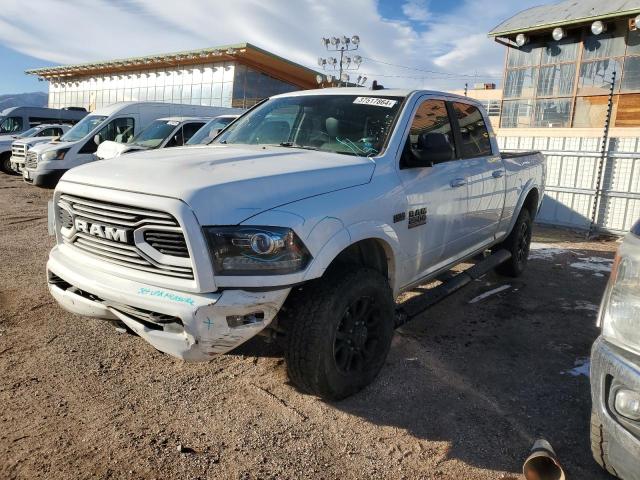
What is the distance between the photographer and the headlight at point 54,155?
→ 11.7 m

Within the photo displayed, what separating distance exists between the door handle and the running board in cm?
86

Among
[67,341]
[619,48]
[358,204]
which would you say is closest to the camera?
[358,204]

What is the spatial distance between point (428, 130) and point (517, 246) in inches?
102

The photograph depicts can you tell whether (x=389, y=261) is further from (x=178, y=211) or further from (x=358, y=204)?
(x=178, y=211)

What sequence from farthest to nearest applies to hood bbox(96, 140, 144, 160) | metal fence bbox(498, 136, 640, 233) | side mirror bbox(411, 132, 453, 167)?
hood bbox(96, 140, 144, 160) < metal fence bbox(498, 136, 640, 233) < side mirror bbox(411, 132, 453, 167)

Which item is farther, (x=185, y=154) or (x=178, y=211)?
(x=185, y=154)

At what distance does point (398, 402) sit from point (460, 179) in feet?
6.17

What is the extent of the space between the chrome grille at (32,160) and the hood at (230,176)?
10.8 meters

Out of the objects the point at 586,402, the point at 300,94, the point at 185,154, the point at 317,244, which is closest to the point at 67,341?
the point at 185,154

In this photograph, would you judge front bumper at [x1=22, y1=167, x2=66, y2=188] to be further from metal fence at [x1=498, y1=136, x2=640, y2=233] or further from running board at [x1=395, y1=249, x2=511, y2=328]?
metal fence at [x1=498, y1=136, x2=640, y2=233]

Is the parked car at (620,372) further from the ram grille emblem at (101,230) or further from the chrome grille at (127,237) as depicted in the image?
the ram grille emblem at (101,230)

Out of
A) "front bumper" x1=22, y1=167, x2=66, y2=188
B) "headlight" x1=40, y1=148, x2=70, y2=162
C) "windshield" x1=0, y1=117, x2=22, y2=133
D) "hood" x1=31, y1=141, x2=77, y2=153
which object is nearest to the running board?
"front bumper" x1=22, y1=167, x2=66, y2=188

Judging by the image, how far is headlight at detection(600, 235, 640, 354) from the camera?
1.97 m

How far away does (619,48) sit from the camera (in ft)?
53.7
